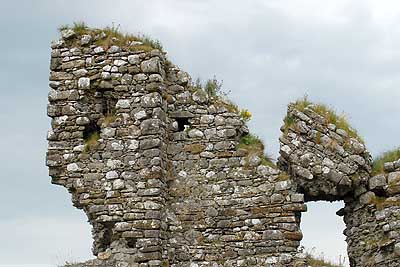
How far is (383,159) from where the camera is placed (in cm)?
1400

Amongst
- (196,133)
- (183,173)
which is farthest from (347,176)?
(183,173)

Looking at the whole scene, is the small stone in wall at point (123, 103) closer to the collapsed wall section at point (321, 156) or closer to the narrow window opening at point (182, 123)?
the narrow window opening at point (182, 123)

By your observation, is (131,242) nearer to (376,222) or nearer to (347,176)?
(347,176)

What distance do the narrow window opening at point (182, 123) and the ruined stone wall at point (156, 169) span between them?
0.03 meters

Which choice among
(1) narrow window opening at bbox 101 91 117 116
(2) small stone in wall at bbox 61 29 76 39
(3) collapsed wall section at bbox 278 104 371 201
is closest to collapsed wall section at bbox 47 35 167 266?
(1) narrow window opening at bbox 101 91 117 116

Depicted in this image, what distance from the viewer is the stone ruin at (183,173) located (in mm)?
13172

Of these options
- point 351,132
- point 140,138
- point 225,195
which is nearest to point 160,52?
point 140,138

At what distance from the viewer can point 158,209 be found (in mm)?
13094

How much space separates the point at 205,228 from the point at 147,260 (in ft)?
4.25

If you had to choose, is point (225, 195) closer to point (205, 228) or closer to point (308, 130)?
point (205, 228)

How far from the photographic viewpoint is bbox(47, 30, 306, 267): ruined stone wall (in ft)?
43.1

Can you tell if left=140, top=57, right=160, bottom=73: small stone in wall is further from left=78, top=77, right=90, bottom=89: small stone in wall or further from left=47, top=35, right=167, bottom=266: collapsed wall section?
left=78, top=77, right=90, bottom=89: small stone in wall

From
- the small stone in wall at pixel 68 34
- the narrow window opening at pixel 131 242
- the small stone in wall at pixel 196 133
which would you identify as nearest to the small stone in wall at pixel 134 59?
the small stone in wall at pixel 68 34

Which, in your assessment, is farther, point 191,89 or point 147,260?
point 191,89
